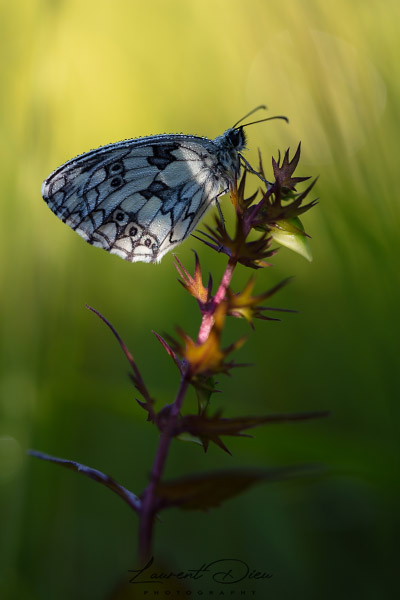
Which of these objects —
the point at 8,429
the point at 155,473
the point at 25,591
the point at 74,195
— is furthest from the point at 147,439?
the point at 155,473

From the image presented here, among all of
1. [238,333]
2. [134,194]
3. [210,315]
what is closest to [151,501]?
[210,315]

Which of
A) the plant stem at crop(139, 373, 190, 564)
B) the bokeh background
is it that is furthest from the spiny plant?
the bokeh background

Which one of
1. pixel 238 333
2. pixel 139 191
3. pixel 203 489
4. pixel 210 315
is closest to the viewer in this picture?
pixel 203 489

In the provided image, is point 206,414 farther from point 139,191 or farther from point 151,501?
point 139,191

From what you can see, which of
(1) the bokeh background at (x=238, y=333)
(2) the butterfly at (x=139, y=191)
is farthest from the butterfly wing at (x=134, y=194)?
(1) the bokeh background at (x=238, y=333)

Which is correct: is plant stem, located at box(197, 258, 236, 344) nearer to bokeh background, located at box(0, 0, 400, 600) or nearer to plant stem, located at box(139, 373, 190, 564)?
plant stem, located at box(139, 373, 190, 564)

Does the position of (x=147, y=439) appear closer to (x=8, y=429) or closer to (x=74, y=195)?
(x=8, y=429)
